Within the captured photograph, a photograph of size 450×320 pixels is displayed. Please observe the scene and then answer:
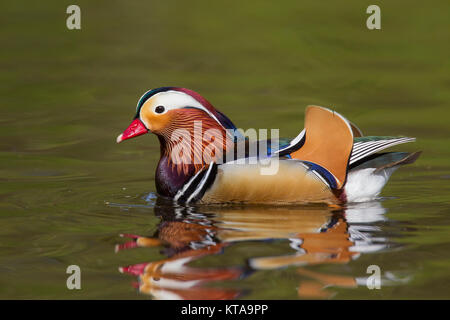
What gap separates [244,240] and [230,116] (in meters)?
4.15

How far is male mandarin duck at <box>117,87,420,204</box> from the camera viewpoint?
5609 millimetres

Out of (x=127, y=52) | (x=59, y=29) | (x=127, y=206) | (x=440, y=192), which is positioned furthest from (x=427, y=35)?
(x=127, y=206)

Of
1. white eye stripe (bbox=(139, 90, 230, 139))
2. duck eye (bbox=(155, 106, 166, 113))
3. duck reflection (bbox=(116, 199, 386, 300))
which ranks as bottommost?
duck reflection (bbox=(116, 199, 386, 300))

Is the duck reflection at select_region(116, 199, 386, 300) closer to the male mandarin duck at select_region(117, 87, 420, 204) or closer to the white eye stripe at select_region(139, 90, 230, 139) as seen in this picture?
the male mandarin duck at select_region(117, 87, 420, 204)

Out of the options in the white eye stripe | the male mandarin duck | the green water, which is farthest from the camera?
the white eye stripe

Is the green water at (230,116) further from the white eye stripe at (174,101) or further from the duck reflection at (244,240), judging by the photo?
the white eye stripe at (174,101)

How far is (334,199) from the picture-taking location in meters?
5.71

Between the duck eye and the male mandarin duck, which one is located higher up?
the duck eye

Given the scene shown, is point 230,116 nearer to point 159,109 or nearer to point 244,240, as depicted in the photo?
point 159,109

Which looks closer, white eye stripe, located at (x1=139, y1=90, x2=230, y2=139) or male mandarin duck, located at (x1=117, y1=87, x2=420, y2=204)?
male mandarin duck, located at (x1=117, y1=87, x2=420, y2=204)

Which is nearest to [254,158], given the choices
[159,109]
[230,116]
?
[159,109]

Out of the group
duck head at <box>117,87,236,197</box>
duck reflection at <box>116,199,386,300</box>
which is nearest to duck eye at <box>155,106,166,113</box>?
duck head at <box>117,87,236,197</box>

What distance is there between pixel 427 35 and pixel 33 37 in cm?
591

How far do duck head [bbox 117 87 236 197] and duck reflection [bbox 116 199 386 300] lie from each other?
0.26m
